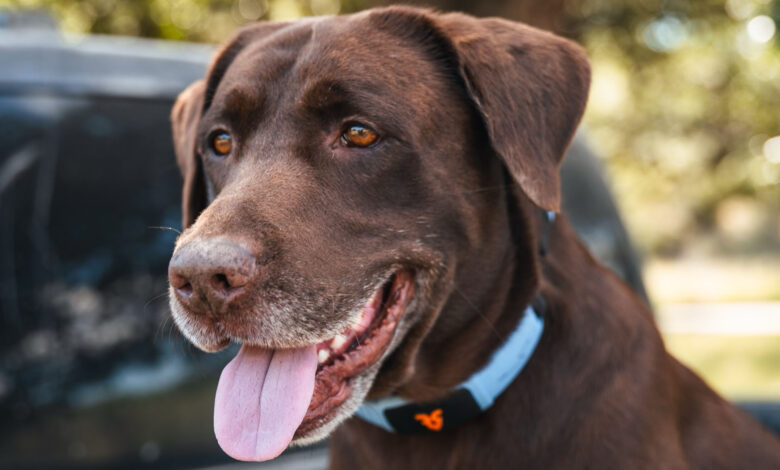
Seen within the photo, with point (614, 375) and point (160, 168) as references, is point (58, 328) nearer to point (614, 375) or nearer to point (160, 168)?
point (160, 168)

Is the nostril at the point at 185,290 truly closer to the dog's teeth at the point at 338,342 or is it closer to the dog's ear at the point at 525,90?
the dog's teeth at the point at 338,342

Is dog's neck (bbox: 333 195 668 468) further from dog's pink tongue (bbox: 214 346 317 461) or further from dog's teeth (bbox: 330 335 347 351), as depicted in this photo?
dog's pink tongue (bbox: 214 346 317 461)

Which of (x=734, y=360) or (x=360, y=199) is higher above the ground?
(x=360, y=199)

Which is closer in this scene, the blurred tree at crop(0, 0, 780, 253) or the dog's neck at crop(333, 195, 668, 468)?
the dog's neck at crop(333, 195, 668, 468)

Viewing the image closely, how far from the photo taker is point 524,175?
228 cm

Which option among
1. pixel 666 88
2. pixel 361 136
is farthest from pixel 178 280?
pixel 666 88

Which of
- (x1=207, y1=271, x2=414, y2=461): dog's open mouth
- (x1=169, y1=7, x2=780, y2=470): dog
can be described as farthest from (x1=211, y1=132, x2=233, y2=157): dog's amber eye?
(x1=207, y1=271, x2=414, y2=461): dog's open mouth

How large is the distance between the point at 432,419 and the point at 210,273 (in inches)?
32.4

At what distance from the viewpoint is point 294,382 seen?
7.05 feet

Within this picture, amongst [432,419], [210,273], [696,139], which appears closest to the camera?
[210,273]

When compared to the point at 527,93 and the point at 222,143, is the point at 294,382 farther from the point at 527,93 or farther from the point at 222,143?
the point at 527,93

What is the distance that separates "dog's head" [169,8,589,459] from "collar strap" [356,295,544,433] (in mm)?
59

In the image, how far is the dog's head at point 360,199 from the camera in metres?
2.07

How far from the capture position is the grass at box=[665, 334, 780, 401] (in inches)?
402
